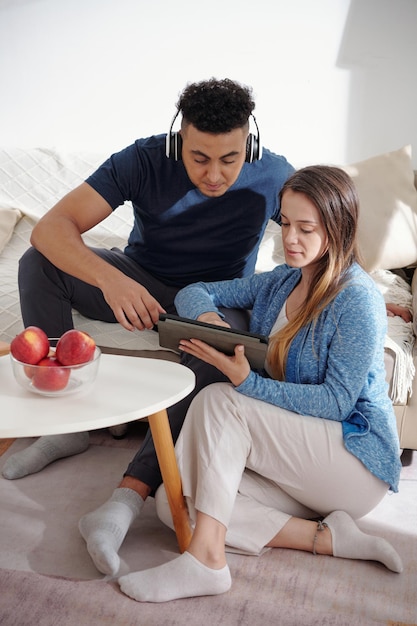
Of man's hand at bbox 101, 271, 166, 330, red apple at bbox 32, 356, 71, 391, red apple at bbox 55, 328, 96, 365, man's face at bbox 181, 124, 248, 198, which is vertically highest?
man's face at bbox 181, 124, 248, 198

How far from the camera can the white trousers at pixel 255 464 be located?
1563mm

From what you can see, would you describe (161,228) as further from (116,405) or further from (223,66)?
(223,66)

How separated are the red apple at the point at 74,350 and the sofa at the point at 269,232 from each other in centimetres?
65

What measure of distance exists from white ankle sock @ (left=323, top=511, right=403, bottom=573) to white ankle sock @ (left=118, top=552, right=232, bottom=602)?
0.96 feet

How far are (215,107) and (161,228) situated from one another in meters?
0.41

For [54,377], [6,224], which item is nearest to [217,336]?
[54,377]

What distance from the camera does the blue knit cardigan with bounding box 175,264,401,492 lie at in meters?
1.58

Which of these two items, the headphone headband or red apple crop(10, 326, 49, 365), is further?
the headphone headband

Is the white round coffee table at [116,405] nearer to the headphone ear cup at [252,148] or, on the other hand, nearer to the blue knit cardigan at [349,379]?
the blue knit cardigan at [349,379]

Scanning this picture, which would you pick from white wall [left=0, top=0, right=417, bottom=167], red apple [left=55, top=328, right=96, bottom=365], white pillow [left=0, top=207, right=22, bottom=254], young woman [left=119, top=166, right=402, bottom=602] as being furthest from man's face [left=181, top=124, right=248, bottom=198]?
white wall [left=0, top=0, right=417, bottom=167]

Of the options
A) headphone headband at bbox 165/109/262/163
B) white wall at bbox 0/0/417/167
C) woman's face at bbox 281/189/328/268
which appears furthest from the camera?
white wall at bbox 0/0/417/167

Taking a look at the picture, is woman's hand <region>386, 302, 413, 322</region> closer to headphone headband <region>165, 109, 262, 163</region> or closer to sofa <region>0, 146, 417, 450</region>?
sofa <region>0, 146, 417, 450</region>

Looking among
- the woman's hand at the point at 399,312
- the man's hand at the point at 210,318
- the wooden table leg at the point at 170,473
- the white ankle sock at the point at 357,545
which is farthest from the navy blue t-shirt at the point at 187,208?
the white ankle sock at the point at 357,545

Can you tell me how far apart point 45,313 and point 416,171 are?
1.40 metres
